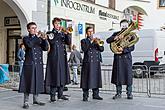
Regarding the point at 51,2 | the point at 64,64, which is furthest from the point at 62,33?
the point at 51,2

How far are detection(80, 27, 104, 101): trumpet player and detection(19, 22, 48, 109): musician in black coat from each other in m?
1.29

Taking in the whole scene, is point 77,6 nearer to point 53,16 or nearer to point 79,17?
point 79,17

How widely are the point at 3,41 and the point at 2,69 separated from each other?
29.0 feet

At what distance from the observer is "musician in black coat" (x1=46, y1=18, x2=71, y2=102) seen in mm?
9259

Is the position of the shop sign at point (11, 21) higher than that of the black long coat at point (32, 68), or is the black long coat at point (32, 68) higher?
the shop sign at point (11, 21)

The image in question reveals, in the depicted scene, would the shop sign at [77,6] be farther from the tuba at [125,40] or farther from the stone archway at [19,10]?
the tuba at [125,40]

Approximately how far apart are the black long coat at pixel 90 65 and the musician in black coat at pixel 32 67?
4.21ft

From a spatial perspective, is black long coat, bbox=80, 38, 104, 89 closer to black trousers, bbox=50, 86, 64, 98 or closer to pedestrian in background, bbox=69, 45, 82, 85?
black trousers, bbox=50, 86, 64, 98

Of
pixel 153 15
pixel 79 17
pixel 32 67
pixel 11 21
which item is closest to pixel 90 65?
pixel 32 67

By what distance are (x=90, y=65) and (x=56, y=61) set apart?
93 centimetres

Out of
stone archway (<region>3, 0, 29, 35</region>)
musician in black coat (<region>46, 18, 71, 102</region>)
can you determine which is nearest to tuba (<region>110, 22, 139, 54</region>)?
musician in black coat (<region>46, 18, 71, 102</region>)

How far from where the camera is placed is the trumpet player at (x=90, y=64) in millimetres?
9617

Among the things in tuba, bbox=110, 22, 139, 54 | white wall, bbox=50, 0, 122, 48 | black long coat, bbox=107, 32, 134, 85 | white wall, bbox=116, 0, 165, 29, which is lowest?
black long coat, bbox=107, 32, 134, 85

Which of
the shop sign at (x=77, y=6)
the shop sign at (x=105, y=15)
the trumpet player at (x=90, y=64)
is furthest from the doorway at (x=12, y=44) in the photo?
the trumpet player at (x=90, y=64)
